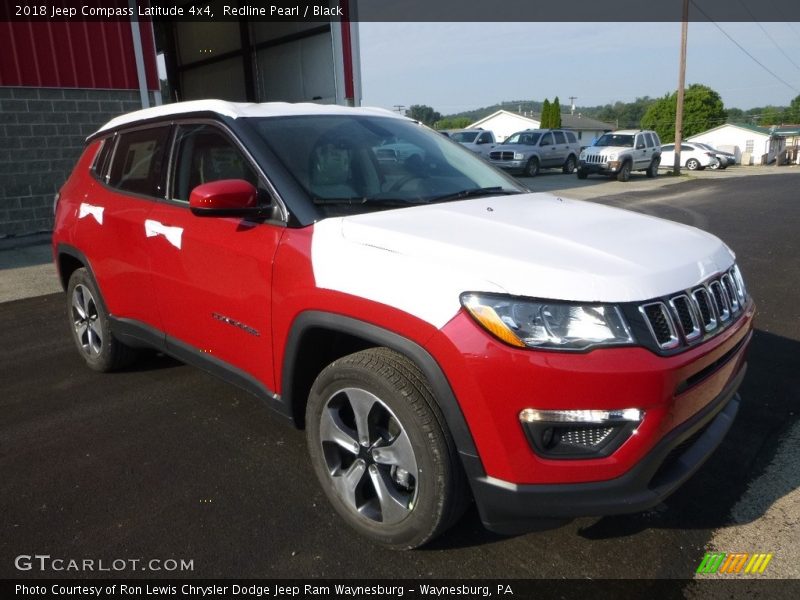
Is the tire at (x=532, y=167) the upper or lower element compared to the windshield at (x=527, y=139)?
lower

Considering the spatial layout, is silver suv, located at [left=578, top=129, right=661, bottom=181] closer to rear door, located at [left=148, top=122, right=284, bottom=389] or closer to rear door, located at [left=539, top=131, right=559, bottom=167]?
rear door, located at [left=539, top=131, right=559, bottom=167]

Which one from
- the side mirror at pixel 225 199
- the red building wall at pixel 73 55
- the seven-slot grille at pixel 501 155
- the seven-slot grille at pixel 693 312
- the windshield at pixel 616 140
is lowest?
the seven-slot grille at pixel 501 155

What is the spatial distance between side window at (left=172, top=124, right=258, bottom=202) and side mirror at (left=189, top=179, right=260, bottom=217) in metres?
0.25

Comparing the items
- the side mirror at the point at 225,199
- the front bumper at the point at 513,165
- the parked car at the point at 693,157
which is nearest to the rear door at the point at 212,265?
the side mirror at the point at 225,199

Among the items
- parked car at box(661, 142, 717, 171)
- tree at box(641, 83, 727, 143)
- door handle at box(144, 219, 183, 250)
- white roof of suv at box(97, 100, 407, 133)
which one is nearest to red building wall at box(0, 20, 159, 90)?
white roof of suv at box(97, 100, 407, 133)

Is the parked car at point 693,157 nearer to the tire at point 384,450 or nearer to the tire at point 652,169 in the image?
the tire at point 652,169

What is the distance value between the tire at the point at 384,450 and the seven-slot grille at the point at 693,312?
31.4 inches

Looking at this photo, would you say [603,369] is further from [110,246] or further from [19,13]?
[19,13]

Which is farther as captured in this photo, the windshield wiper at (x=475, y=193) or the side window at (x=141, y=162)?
the side window at (x=141, y=162)

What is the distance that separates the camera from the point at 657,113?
3285 inches

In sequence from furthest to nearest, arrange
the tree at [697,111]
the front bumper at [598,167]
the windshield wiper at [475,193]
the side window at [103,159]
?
1. the tree at [697,111]
2. the front bumper at [598,167]
3. the side window at [103,159]
4. the windshield wiper at [475,193]

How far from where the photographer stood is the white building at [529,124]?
72.4m

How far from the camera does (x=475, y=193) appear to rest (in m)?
3.21

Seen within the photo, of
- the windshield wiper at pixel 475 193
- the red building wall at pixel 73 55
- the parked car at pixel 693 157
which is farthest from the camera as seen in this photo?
the parked car at pixel 693 157
